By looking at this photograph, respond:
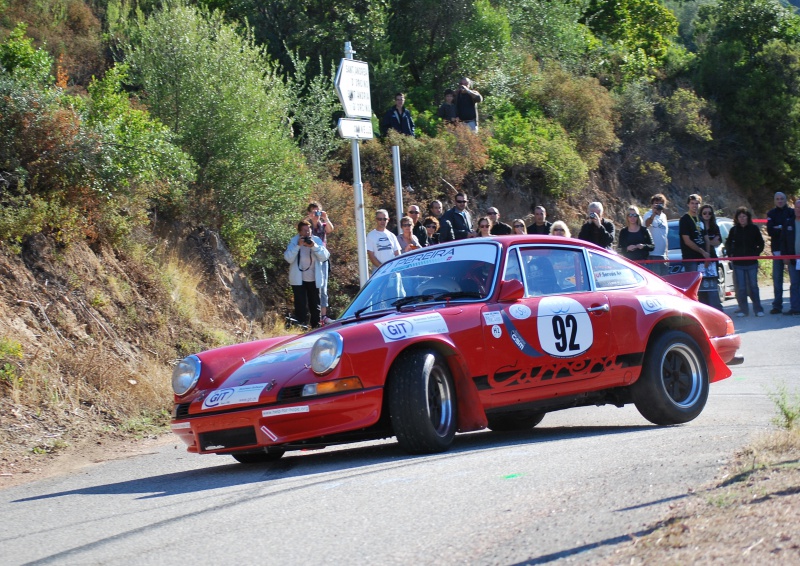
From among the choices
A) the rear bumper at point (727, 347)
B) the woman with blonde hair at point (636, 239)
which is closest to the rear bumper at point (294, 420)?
the rear bumper at point (727, 347)

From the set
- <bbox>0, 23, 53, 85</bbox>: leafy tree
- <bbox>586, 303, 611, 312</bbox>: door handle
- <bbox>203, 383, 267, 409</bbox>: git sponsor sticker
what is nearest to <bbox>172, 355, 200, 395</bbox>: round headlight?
<bbox>203, 383, 267, 409</bbox>: git sponsor sticker

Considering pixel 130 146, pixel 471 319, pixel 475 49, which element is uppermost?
pixel 475 49

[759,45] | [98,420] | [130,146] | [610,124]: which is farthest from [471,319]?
[759,45]

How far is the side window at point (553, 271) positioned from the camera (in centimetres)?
791

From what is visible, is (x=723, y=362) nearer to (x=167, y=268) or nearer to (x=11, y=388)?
(x=11, y=388)

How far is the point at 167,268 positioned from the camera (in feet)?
47.1

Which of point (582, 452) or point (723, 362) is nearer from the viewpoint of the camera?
point (582, 452)

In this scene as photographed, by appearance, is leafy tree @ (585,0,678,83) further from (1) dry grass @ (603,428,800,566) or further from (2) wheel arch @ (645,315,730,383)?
(1) dry grass @ (603,428,800,566)

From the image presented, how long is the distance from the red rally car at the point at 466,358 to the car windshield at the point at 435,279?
0.01 metres

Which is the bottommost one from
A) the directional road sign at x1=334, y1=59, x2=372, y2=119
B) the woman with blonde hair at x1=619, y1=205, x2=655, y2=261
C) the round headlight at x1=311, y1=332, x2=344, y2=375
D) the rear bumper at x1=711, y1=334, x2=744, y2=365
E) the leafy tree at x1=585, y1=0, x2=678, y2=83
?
the rear bumper at x1=711, y1=334, x2=744, y2=365

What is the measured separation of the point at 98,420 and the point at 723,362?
608cm

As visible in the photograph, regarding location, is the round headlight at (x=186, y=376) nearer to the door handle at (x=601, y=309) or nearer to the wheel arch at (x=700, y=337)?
the door handle at (x=601, y=309)

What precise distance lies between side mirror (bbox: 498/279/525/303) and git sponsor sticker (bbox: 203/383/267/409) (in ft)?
6.25

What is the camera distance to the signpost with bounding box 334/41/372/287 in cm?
1280
